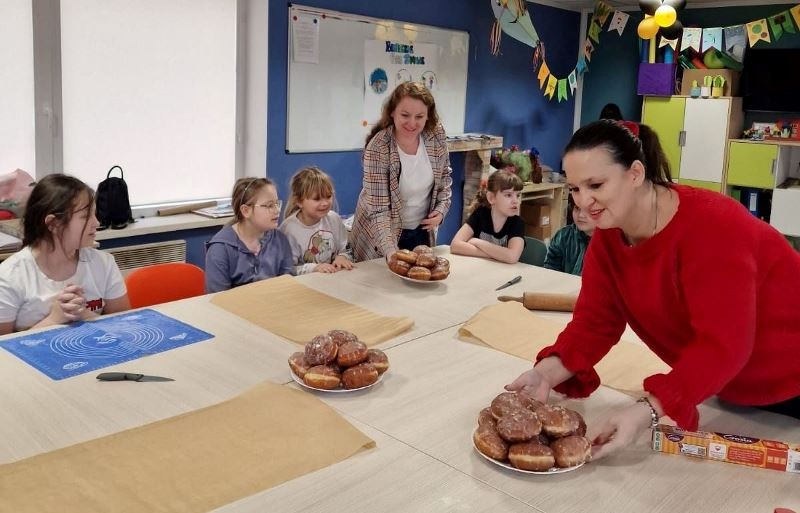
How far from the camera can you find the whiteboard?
4660mm

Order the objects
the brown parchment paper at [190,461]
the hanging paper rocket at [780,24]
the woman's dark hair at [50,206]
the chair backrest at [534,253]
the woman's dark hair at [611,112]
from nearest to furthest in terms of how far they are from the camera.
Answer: the brown parchment paper at [190,461]
the woman's dark hair at [50,206]
the chair backrest at [534,253]
the hanging paper rocket at [780,24]
the woman's dark hair at [611,112]

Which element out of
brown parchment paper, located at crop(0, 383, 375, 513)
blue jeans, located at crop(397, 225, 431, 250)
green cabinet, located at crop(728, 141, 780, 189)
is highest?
green cabinet, located at crop(728, 141, 780, 189)

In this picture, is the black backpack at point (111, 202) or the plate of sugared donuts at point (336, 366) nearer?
the plate of sugared donuts at point (336, 366)

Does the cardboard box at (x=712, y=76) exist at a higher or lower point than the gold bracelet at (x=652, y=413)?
higher

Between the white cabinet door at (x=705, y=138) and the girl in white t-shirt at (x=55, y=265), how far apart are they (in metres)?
5.54

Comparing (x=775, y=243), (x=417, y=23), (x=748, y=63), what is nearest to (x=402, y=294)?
(x=775, y=243)

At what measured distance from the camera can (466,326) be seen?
6.71 feet

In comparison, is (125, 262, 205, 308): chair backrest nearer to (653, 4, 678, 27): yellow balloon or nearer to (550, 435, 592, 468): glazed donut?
(550, 435, 592, 468): glazed donut

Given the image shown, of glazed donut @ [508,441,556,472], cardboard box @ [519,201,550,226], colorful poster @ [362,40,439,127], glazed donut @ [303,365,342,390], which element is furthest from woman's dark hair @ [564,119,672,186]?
cardboard box @ [519,201,550,226]

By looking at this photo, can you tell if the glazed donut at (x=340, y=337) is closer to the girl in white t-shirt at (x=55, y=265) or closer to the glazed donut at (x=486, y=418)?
the glazed donut at (x=486, y=418)

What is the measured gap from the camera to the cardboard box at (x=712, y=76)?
6.23 meters

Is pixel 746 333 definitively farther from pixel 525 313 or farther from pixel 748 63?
pixel 748 63

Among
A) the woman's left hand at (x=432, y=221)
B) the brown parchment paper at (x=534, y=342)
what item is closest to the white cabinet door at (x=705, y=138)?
the woman's left hand at (x=432, y=221)

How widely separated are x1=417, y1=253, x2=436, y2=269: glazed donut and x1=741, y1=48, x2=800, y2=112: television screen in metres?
4.86
